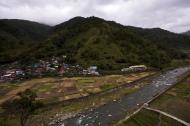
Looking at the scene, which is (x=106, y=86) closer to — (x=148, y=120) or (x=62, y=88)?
(x=62, y=88)

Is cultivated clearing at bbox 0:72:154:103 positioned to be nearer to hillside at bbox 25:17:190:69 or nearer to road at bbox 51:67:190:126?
road at bbox 51:67:190:126

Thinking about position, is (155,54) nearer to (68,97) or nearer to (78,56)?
(78,56)

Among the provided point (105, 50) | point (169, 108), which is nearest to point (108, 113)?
point (169, 108)

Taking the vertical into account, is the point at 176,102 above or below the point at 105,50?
below

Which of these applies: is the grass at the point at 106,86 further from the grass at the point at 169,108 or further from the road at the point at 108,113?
the grass at the point at 169,108

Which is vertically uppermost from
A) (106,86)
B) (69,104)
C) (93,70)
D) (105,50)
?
(105,50)
